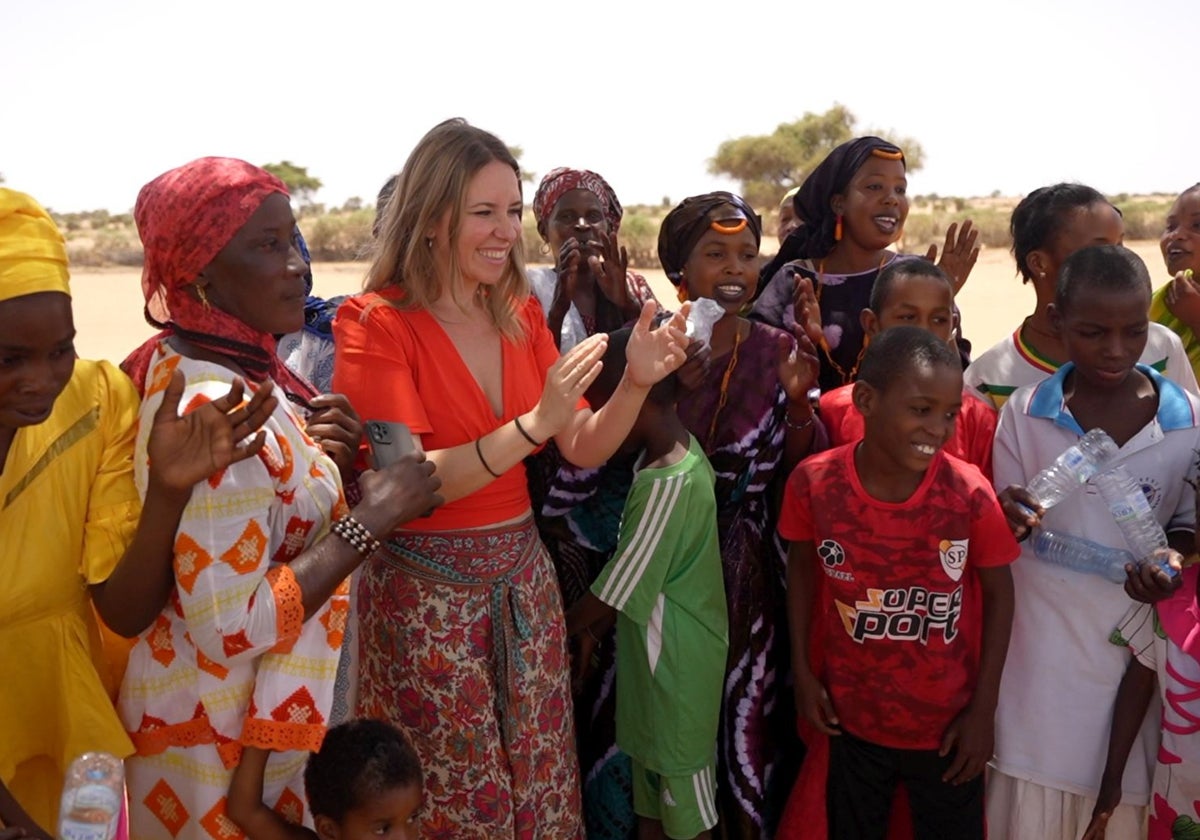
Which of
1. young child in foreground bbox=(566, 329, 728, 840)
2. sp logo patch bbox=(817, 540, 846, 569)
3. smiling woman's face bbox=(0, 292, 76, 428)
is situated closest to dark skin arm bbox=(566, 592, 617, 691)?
young child in foreground bbox=(566, 329, 728, 840)

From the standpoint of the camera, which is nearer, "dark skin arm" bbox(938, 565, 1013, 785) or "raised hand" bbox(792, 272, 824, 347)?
"dark skin arm" bbox(938, 565, 1013, 785)

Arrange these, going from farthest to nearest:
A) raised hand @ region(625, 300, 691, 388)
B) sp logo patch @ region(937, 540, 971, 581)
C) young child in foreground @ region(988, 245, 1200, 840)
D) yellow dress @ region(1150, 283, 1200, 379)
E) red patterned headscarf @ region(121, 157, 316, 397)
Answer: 1. yellow dress @ region(1150, 283, 1200, 379)
2. young child in foreground @ region(988, 245, 1200, 840)
3. sp logo patch @ region(937, 540, 971, 581)
4. raised hand @ region(625, 300, 691, 388)
5. red patterned headscarf @ region(121, 157, 316, 397)

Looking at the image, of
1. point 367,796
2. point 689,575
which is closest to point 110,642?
point 367,796

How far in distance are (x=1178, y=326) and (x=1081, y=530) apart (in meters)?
1.56

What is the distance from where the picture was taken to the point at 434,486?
2.61 meters

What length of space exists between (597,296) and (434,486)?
1894mm

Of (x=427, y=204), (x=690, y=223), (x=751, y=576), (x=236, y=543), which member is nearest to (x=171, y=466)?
(x=236, y=543)

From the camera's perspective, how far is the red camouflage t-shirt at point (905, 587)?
10.4 ft

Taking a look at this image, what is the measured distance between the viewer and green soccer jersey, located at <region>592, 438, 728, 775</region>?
3.29 meters

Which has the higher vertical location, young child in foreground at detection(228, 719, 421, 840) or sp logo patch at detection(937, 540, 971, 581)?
sp logo patch at detection(937, 540, 971, 581)

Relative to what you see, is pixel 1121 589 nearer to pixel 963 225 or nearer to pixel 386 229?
pixel 963 225

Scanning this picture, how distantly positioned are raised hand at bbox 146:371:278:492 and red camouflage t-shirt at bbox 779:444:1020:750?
1.73 m

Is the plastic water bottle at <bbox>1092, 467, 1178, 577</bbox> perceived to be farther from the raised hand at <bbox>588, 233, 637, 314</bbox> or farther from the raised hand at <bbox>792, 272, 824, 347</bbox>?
the raised hand at <bbox>588, 233, 637, 314</bbox>

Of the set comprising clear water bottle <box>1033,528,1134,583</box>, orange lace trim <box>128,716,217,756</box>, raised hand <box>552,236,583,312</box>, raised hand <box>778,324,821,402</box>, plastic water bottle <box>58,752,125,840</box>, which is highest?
raised hand <box>552,236,583,312</box>
